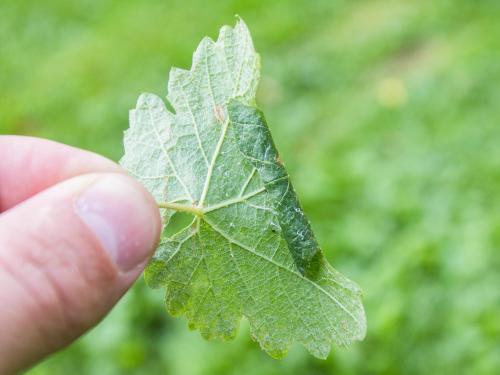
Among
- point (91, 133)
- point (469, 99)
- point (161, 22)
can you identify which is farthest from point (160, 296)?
point (161, 22)

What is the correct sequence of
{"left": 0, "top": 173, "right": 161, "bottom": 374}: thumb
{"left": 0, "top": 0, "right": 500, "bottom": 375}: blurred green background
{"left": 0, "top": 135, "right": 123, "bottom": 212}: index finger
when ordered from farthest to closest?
{"left": 0, "top": 0, "right": 500, "bottom": 375}: blurred green background → {"left": 0, "top": 135, "right": 123, "bottom": 212}: index finger → {"left": 0, "top": 173, "right": 161, "bottom": 374}: thumb

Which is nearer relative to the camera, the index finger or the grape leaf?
the grape leaf

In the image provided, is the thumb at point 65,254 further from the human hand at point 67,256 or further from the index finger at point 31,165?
the index finger at point 31,165

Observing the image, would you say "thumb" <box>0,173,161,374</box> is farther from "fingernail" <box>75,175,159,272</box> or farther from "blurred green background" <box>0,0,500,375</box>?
"blurred green background" <box>0,0,500,375</box>

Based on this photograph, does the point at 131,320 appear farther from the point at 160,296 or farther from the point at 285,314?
the point at 285,314

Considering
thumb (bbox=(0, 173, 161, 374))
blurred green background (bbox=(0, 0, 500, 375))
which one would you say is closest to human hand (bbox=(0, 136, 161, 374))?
thumb (bbox=(0, 173, 161, 374))

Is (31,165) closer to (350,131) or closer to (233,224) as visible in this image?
(233,224)
